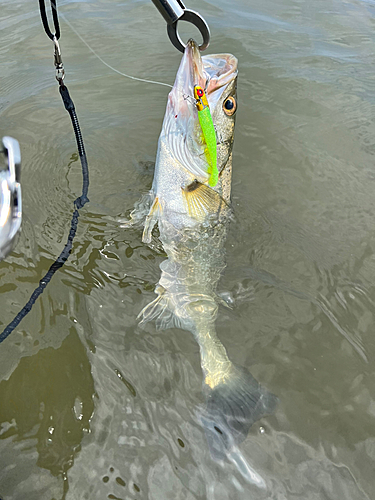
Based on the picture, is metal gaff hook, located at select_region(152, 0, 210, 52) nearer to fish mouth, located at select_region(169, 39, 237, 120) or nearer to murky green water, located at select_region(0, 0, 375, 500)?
fish mouth, located at select_region(169, 39, 237, 120)

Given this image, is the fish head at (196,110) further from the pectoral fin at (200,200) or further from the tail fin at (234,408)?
the tail fin at (234,408)

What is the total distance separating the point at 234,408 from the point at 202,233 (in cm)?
120

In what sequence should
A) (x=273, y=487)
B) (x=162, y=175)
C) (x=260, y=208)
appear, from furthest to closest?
(x=260, y=208)
(x=162, y=175)
(x=273, y=487)

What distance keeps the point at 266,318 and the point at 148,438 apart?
1170 millimetres

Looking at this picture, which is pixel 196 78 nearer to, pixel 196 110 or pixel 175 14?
pixel 196 110

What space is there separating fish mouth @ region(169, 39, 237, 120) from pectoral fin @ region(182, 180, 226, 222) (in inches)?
18.5

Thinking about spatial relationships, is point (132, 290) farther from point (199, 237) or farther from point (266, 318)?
point (266, 318)

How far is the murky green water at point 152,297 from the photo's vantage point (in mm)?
2045

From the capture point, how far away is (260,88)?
194 inches

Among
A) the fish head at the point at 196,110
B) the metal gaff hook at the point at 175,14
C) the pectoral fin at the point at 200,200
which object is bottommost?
the pectoral fin at the point at 200,200

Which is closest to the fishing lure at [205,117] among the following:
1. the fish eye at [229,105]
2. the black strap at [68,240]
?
the fish eye at [229,105]

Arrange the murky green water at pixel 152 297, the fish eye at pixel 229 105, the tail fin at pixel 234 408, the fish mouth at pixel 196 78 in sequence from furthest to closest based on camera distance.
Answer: the fish eye at pixel 229 105 < the fish mouth at pixel 196 78 < the tail fin at pixel 234 408 < the murky green water at pixel 152 297

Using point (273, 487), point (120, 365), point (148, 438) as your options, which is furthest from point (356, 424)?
point (120, 365)

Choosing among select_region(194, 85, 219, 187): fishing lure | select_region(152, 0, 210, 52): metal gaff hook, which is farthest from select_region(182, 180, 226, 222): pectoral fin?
select_region(152, 0, 210, 52): metal gaff hook
